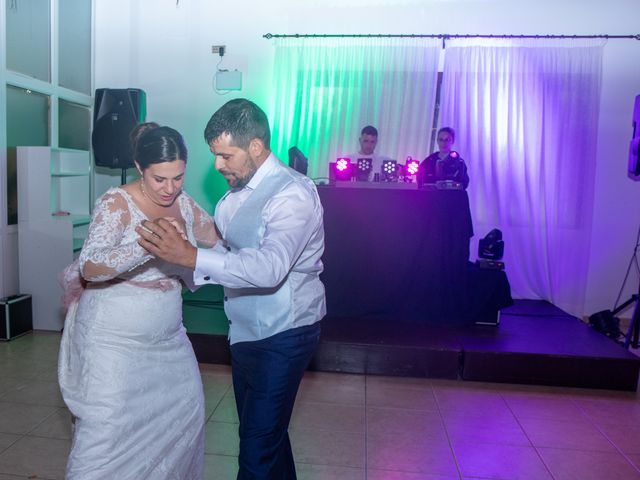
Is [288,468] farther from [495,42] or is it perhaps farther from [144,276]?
[495,42]

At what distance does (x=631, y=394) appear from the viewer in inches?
→ 149

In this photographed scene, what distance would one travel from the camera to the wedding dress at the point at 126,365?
1.80 metres

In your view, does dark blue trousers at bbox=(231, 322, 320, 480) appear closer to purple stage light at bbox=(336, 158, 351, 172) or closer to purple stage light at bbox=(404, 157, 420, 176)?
purple stage light at bbox=(336, 158, 351, 172)

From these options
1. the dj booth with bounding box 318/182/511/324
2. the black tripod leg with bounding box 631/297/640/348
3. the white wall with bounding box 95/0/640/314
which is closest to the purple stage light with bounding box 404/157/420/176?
the dj booth with bounding box 318/182/511/324

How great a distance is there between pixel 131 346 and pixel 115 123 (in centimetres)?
421

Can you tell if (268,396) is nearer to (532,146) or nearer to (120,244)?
(120,244)

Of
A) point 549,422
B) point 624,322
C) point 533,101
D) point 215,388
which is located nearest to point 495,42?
point 533,101

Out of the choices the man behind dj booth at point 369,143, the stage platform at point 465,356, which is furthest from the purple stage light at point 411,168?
the stage platform at point 465,356

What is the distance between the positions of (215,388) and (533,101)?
14.7 feet

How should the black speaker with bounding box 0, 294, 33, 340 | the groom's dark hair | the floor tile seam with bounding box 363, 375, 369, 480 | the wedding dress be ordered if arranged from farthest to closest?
the black speaker with bounding box 0, 294, 33, 340 < the floor tile seam with bounding box 363, 375, 369, 480 < the wedding dress < the groom's dark hair

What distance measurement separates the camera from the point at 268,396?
1809 millimetres

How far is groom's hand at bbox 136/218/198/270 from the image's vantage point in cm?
152

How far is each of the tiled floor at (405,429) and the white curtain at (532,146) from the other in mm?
2542

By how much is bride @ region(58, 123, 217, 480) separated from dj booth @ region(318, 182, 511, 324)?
248cm
